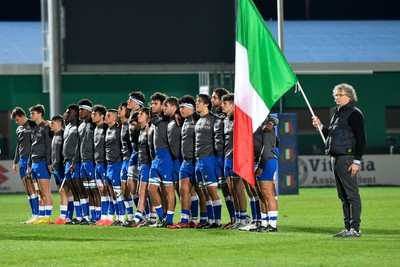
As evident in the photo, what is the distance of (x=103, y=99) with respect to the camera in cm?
4403

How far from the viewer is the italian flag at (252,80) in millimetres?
17406

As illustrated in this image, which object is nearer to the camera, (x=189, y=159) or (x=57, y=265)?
(x=57, y=265)

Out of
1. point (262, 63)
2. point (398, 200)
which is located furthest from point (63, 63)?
point (262, 63)

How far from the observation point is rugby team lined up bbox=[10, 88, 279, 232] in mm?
19062

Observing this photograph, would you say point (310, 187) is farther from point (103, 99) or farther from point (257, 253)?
point (257, 253)

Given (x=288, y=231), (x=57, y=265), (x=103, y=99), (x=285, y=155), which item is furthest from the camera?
(x=103, y=99)

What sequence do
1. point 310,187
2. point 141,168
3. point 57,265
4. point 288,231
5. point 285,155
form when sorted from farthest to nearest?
1. point 310,187
2. point 285,155
3. point 141,168
4. point 288,231
5. point 57,265

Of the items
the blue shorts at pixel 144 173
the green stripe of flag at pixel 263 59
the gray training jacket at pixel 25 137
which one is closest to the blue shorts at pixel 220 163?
the blue shorts at pixel 144 173

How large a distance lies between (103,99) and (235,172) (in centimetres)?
2688

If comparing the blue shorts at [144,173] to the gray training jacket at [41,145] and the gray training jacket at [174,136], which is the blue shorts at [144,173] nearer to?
the gray training jacket at [174,136]

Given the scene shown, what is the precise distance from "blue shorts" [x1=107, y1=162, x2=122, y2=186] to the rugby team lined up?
18 millimetres

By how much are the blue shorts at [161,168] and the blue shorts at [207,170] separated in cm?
83

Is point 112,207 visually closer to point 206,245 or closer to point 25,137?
point 25,137

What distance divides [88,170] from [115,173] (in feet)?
2.13
